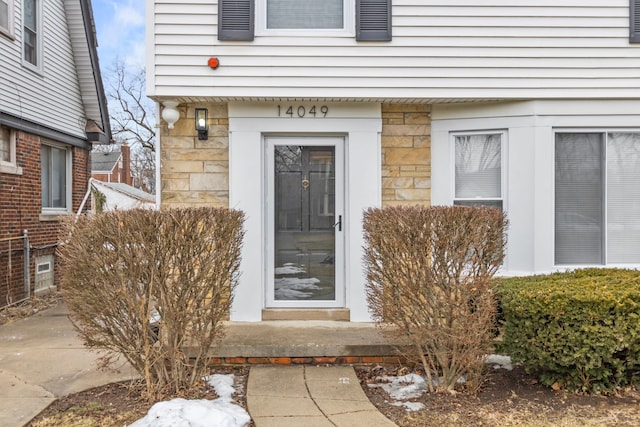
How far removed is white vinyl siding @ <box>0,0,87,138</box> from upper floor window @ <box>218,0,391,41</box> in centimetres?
445

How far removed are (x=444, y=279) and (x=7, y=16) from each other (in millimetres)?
7905

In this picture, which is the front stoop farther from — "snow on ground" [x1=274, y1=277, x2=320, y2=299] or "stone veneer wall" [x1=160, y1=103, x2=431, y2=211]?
"stone veneer wall" [x1=160, y1=103, x2=431, y2=211]

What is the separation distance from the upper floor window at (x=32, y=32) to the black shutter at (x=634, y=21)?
864cm

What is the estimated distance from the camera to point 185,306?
11.4ft

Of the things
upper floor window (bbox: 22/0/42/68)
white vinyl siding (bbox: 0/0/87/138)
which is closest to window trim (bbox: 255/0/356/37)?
white vinyl siding (bbox: 0/0/87/138)

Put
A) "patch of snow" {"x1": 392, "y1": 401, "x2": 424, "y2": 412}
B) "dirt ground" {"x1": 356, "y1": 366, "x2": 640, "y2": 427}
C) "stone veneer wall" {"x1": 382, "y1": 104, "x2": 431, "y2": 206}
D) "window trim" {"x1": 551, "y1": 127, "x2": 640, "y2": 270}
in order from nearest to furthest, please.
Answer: "dirt ground" {"x1": 356, "y1": 366, "x2": 640, "y2": 427} < "patch of snow" {"x1": 392, "y1": 401, "x2": 424, "y2": 412} < "window trim" {"x1": 551, "y1": 127, "x2": 640, "y2": 270} < "stone veneer wall" {"x1": 382, "y1": 104, "x2": 431, "y2": 206}

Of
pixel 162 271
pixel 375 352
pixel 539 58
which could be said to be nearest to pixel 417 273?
pixel 375 352

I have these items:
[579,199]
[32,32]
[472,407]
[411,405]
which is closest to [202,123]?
[411,405]

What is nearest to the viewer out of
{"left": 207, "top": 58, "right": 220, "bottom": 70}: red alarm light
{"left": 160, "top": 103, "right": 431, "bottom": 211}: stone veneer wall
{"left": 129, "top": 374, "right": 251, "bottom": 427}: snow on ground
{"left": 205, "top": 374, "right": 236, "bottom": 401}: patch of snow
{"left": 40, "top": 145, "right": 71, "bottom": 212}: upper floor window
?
{"left": 129, "top": 374, "right": 251, "bottom": 427}: snow on ground

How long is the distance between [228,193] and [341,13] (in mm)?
2228

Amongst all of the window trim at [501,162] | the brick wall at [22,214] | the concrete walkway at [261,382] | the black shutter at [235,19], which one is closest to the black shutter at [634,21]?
the window trim at [501,162]

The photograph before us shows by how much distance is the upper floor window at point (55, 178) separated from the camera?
28.7ft

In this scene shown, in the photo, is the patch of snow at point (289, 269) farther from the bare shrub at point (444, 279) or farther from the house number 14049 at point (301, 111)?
the bare shrub at point (444, 279)

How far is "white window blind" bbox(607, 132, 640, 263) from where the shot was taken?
16.4ft
